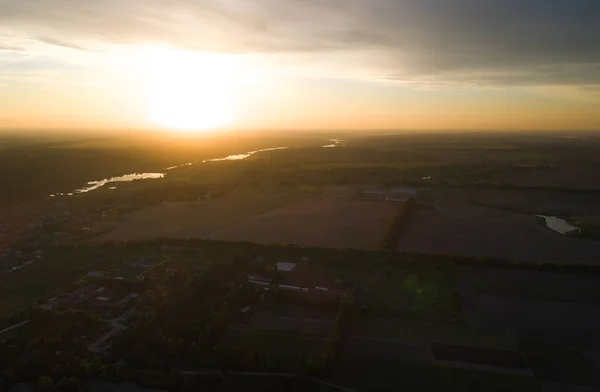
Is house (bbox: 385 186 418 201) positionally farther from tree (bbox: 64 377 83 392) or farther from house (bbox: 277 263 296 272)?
tree (bbox: 64 377 83 392)

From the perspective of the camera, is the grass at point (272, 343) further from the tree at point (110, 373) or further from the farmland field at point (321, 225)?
the farmland field at point (321, 225)

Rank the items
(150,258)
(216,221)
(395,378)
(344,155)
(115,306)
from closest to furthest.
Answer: (395,378), (115,306), (150,258), (216,221), (344,155)

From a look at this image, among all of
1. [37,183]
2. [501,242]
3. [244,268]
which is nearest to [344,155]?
[37,183]

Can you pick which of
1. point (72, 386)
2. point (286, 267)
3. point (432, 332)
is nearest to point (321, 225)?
point (286, 267)

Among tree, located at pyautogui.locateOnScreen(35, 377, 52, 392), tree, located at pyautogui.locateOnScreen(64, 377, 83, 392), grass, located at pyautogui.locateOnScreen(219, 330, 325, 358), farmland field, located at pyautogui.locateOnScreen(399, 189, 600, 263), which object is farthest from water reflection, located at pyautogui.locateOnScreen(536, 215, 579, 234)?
tree, located at pyautogui.locateOnScreen(35, 377, 52, 392)

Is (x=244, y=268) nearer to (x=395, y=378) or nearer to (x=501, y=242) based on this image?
(x=395, y=378)
